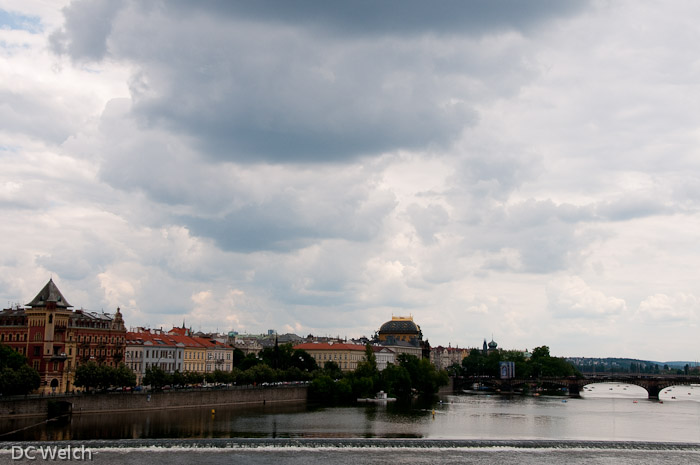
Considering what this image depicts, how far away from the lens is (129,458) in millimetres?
61625

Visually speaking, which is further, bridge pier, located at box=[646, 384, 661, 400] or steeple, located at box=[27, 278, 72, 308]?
bridge pier, located at box=[646, 384, 661, 400]

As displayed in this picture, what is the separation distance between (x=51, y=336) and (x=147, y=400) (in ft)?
59.9

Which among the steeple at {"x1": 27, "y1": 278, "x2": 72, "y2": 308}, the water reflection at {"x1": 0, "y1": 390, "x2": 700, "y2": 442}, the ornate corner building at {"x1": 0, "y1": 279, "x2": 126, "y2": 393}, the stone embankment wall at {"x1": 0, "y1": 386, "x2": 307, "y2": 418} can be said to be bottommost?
the water reflection at {"x1": 0, "y1": 390, "x2": 700, "y2": 442}

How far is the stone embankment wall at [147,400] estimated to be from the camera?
273 ft

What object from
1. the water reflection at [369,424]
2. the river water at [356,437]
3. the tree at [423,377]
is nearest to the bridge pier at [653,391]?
the tree at [423,377]

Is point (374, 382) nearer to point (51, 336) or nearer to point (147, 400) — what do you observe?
point (147, 400)

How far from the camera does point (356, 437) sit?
76.6 m

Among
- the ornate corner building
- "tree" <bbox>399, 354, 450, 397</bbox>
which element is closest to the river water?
the ornate corner building

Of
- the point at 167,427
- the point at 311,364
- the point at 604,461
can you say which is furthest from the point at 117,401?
the point at 311,364

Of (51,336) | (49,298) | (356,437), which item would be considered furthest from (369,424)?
(49,298)

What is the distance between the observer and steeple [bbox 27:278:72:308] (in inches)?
4172

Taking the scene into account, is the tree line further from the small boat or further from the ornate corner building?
the ornate corner building

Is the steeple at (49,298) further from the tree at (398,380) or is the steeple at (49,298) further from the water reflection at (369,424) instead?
the tree at (398,380)

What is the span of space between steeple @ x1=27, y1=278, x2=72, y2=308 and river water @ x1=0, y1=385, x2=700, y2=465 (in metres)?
23.8
